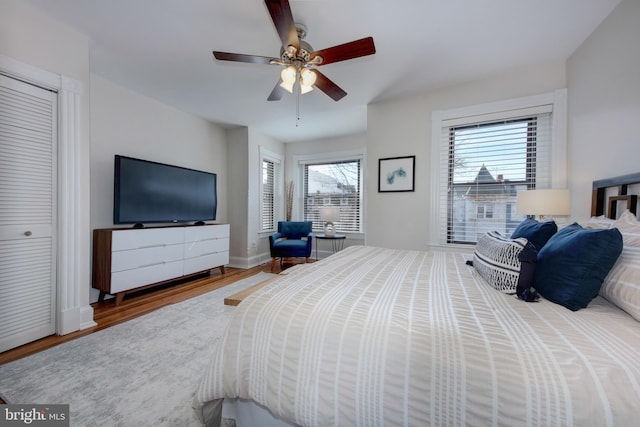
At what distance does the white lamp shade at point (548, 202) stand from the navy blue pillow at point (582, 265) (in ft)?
4.41

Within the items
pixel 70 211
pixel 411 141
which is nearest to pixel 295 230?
pixel 411 141

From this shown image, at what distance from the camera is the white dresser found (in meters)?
2.65

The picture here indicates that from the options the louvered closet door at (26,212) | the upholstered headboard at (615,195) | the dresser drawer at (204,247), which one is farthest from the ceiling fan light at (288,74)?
the dresser drawer at (204,247)

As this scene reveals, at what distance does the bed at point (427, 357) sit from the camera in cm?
62

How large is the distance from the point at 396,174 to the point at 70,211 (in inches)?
135

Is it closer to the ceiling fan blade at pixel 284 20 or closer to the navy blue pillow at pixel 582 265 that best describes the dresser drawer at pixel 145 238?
the ceiling fan blade at pixel 284 20

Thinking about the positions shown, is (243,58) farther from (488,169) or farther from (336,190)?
(336,190)

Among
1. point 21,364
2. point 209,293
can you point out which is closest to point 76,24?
point 21,364

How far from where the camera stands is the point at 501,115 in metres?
2.71

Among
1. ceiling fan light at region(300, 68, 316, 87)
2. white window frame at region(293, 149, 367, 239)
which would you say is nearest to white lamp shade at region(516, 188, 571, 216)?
ceiling fan light at region(300, 68, 316, 87)

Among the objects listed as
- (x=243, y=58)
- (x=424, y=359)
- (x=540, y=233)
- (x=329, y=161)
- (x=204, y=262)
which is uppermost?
(x=243, y=58)

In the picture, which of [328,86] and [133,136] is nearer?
[328,86]

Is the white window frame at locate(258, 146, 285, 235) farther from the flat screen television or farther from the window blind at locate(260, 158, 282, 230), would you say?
the flat screen television

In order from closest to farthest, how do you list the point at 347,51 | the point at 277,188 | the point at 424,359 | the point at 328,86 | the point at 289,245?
the point at 424,359 → the point at 347,51 → the point at 328,86 → the point at 289,245 → the point at 277,188
